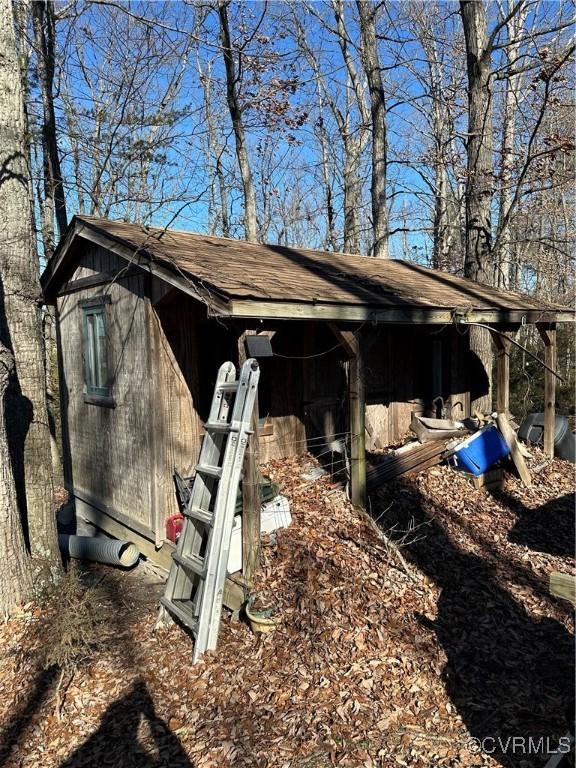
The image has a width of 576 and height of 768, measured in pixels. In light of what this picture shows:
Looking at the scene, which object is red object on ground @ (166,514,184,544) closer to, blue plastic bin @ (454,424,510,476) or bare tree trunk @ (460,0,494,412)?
blue plastic bin @ (454,424,510,476)

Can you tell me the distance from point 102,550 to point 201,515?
108 inches

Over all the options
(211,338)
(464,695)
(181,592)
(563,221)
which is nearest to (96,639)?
(181,592)

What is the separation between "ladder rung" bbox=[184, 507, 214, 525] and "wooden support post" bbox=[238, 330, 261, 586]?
0.39 meters

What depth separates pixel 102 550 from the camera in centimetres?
711

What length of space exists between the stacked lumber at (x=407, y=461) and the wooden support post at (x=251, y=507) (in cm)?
253

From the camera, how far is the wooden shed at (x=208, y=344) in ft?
20.4

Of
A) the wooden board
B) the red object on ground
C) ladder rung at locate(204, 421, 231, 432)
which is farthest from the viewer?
the red object on ground

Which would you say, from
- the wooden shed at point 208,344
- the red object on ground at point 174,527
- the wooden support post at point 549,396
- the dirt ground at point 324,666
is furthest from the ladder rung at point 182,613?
the wooden support post at point 549,396

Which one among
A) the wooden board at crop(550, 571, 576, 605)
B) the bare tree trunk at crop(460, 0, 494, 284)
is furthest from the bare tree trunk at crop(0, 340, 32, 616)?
the bare tree trunk at crop(460, 0, 494, 284)

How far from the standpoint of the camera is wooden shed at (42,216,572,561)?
6.23 m

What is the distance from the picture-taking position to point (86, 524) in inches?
354

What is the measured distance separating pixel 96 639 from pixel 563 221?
82.1 ft

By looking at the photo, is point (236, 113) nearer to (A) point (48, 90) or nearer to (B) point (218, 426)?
(A) point (48, 90)

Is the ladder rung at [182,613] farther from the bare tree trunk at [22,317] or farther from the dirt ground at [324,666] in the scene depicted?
the bare tree trunk at [22,317]
